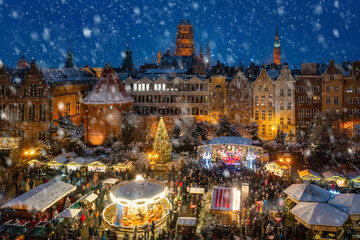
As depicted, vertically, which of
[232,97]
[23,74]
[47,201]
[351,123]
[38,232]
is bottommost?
[38,232]

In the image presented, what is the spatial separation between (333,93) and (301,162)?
51.6 ft

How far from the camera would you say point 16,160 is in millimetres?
40656

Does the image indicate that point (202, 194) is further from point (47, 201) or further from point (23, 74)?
point (23, 74)

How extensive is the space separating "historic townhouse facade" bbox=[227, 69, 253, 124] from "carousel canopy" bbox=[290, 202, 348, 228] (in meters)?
32.7

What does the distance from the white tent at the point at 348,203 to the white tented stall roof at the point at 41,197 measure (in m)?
19.2

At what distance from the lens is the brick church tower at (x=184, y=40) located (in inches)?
4350

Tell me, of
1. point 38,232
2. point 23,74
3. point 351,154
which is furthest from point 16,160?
point 351,154

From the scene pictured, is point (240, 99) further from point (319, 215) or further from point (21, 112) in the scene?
point (319, 215)

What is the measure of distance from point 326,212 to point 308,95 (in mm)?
33260

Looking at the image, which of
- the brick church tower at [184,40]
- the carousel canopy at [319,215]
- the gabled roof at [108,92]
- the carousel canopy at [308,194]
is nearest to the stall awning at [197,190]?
the carousel canopy at [308,194]

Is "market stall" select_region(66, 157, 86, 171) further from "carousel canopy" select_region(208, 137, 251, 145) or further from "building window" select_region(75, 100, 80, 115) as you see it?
"building window" select_region(75, 100, 80, 115)

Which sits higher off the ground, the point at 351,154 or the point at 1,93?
the point at 1,93

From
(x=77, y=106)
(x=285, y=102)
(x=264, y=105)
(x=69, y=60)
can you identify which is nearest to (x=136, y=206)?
(x=264, y=105)

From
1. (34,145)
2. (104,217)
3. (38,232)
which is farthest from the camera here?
(34,145)
